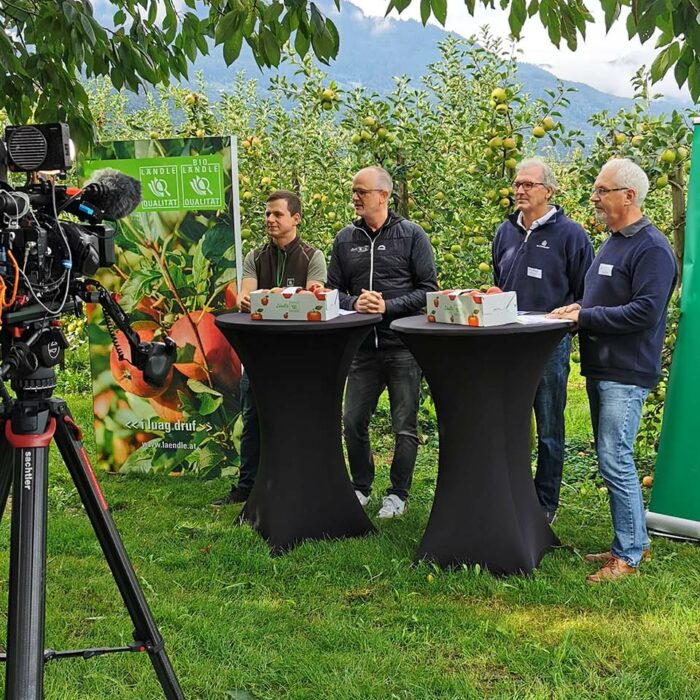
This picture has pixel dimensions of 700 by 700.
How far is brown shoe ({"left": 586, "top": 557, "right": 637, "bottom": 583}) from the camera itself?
3.87m

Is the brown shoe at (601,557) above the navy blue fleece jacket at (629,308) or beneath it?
beneath

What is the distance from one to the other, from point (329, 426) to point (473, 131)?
3.07 m

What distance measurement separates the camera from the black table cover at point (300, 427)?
4.18 metres

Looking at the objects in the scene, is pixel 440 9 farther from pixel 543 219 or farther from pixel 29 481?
pixel 543 219

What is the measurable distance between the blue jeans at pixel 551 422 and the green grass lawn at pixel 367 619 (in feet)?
0.67

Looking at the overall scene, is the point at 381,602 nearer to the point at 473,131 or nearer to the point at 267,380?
the point at 267,380

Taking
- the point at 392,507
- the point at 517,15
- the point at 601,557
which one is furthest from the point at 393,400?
the point at 517,15

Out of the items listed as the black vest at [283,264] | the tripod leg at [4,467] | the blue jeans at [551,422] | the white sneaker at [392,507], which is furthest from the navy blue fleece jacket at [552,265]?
the tripod leg at [4,467]

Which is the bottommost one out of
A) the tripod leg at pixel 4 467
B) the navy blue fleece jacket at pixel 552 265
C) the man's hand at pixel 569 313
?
the tripod leg at pixel 4 467

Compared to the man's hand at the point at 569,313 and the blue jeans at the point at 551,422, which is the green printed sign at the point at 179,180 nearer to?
the blue jeans at the point at 551,422

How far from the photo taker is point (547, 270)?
14.6 ft

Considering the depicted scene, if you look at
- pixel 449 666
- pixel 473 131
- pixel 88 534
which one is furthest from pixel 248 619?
pixel 473 131

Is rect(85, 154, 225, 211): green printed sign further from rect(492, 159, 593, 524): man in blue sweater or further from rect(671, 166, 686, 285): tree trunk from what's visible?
rect(671, 166, 686, 285): tree trunk

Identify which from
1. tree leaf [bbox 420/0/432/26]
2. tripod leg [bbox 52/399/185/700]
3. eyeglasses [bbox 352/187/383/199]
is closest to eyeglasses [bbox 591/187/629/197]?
eyeglasses [bbox 352/187/383/199]
